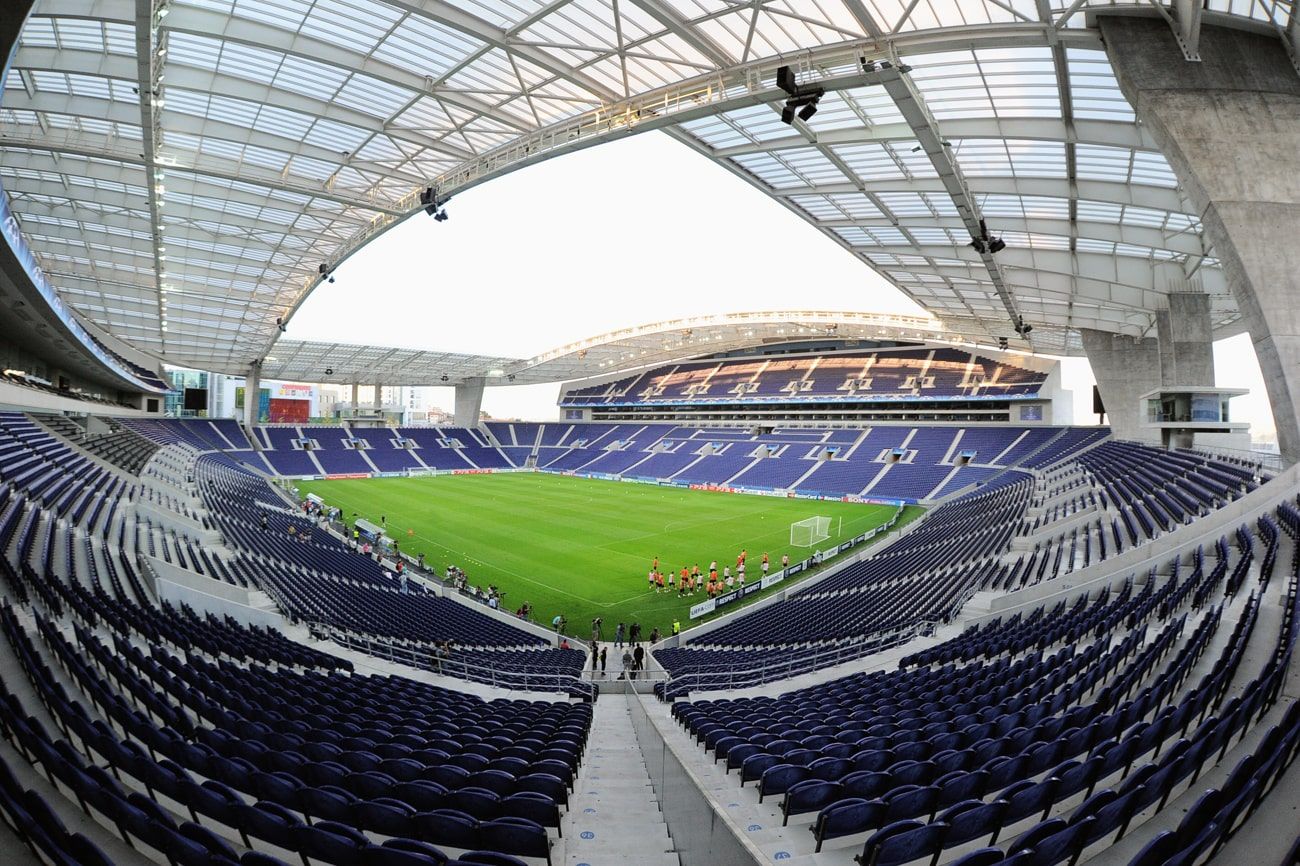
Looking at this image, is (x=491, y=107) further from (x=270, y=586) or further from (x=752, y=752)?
(x=752, y=752)

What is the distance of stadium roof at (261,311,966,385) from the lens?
48.0 meters

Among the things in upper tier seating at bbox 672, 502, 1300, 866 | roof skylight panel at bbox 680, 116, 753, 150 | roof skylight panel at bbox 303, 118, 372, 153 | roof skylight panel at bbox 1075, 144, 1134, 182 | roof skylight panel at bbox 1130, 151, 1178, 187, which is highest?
roof skylight panel at bbox 303, 118, 372, 153

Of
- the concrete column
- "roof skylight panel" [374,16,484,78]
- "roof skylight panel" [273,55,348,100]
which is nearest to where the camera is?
"roof skylight panel" [374,16,484,78]

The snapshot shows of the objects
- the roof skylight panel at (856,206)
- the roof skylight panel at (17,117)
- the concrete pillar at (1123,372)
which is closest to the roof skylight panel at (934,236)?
the roof skylight panel at (856,206)

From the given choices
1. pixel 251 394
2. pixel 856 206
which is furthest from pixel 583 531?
pixel 251 394

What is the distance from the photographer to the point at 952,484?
44.5 m

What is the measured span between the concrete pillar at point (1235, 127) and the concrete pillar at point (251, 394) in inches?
2458

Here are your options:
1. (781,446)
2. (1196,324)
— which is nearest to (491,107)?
(1196,324)

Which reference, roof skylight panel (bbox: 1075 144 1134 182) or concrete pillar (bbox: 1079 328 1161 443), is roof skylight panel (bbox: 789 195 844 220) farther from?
concrete pillar (bbox: 1079 328 1161 443)

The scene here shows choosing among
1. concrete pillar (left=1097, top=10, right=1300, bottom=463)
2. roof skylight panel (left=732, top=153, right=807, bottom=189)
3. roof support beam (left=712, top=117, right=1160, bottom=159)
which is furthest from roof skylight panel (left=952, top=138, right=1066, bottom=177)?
roof skylight panel (left=732, top=153, right=807, bottom=189)

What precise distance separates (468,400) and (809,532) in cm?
5173

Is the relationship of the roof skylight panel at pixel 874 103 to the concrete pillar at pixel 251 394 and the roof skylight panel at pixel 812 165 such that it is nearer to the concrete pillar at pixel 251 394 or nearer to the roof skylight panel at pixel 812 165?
the roof skylight panel at pixel 812 165

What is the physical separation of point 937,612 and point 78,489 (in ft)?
69.9

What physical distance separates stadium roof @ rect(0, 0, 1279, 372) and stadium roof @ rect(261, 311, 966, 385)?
67.9 ft
